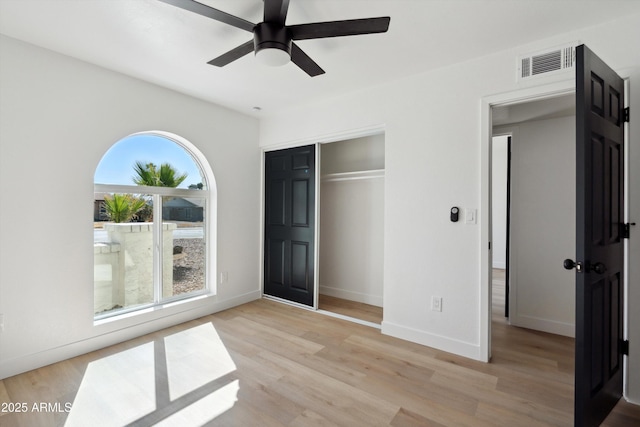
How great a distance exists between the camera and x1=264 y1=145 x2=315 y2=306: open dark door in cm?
379

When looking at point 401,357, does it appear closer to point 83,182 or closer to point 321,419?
point 321,419

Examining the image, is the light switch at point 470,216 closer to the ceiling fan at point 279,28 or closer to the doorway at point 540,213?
the doorway at point 540,213

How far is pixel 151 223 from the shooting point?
128 inches

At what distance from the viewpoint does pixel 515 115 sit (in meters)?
3.14

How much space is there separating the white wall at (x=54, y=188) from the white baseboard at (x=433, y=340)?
2.40 m

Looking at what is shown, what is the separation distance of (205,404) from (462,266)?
2.26 metres

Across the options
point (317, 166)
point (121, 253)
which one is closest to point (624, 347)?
point (317, 166)

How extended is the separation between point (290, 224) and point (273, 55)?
2467mm

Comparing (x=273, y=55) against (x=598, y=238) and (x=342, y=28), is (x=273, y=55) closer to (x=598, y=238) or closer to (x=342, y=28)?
(x=342, y=28)

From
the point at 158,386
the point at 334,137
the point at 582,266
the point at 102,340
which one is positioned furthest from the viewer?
the point at 334,137

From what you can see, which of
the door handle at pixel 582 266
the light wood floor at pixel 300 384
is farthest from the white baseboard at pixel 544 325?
the door handle at pixel 582 266

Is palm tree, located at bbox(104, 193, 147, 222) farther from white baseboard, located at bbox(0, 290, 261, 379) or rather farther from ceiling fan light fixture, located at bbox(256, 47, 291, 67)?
ceiling fan light fixture, located at bbox(256, 47, 291, 67)

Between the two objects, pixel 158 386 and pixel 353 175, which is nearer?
pixel 158 386

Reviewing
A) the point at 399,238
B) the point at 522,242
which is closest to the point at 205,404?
the point at 399,238
